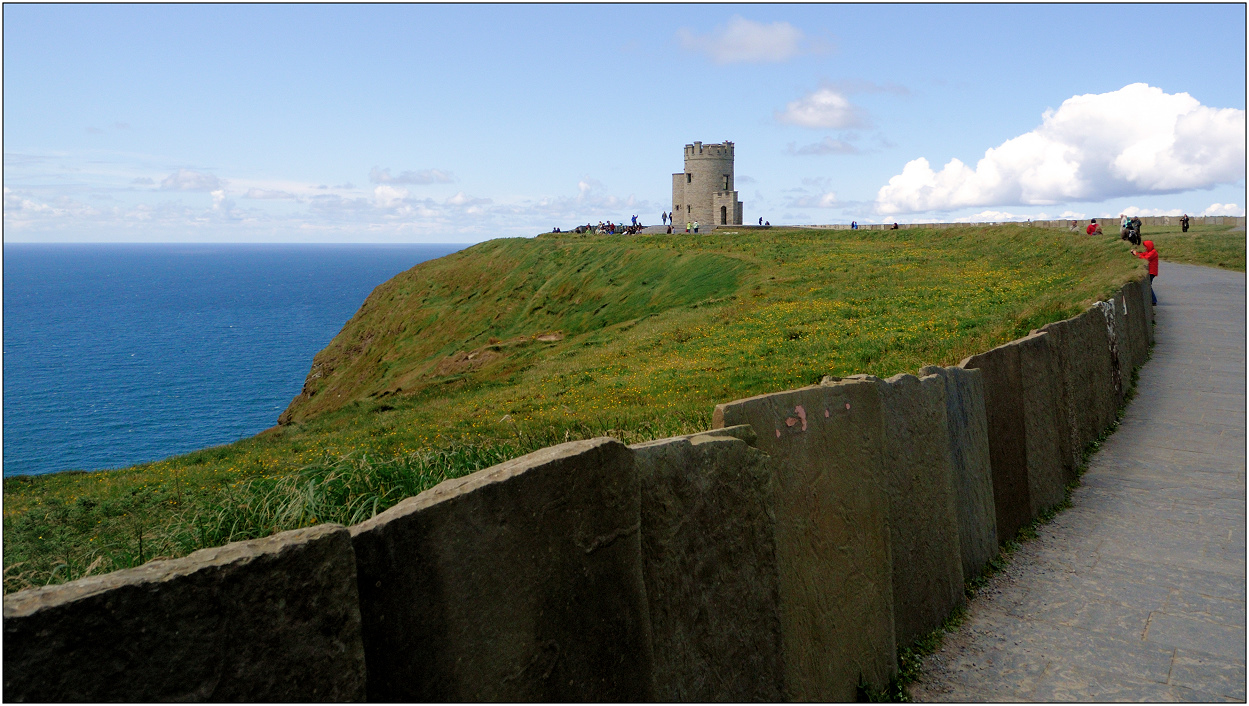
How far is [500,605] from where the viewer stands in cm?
373

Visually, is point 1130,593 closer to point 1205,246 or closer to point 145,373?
point 1205,246

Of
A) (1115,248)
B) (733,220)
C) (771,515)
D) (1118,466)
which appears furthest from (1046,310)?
(733,220)

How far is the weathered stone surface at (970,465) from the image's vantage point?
7250 millimetres

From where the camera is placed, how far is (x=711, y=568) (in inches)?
185

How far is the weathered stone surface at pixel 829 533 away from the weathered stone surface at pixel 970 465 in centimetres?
147

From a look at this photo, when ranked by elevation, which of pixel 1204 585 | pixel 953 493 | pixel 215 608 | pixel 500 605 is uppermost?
pixel 215 608

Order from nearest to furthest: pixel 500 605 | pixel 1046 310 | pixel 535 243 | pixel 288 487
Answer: pixel 500 605 < pixel 288 487 < pixel 1046 310 < pixel 535 243

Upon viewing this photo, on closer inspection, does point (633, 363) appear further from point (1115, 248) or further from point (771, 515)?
point (1115, 248)

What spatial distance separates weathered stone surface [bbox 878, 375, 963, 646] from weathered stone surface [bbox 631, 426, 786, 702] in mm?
1562

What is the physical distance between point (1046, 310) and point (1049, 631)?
11.8 m

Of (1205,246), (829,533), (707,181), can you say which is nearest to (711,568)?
(829,533)

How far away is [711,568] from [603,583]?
32.1 inches

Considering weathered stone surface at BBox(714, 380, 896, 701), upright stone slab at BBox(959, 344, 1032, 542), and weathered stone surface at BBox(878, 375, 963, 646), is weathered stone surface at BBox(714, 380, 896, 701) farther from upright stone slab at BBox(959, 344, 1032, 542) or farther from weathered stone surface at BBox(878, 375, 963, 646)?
upright stone slab at BBox(959, 344, 1032, 542)

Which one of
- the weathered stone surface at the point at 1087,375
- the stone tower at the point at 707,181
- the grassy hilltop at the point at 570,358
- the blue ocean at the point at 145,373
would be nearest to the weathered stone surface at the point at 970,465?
the grassy hilltop at the point at 570,358
